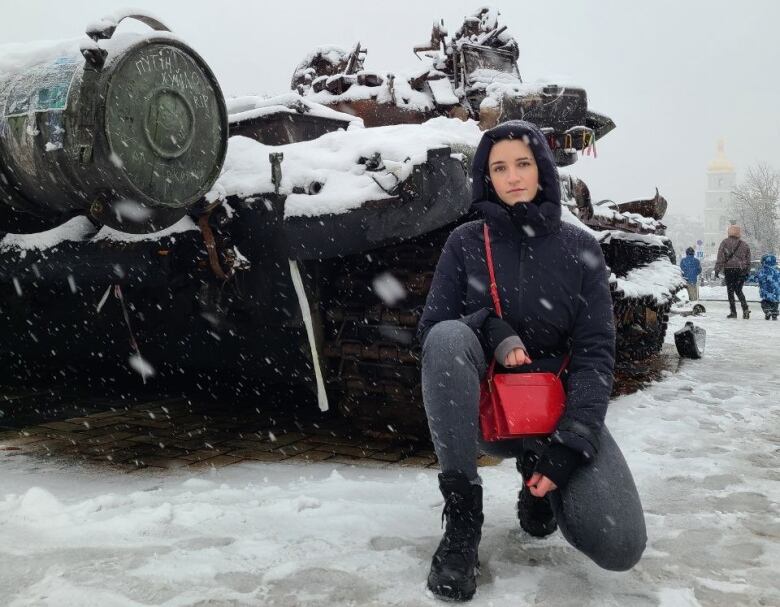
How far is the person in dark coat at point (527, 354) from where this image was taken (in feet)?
6.92

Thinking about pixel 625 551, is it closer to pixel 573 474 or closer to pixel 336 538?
pixel 573 474

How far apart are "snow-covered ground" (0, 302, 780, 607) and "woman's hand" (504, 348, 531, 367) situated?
630 millimetres

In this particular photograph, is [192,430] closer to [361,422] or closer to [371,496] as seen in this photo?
A: [361,422]

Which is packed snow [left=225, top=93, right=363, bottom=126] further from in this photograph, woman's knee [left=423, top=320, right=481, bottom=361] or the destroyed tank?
woman's knee [left=423, top=320, right=481, bottom=361]

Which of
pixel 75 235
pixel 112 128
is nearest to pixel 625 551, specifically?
pixel 112 128

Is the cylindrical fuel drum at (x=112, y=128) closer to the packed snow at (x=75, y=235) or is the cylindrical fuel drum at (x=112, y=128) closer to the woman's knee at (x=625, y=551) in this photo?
the packed snow at (x=75, y=235)

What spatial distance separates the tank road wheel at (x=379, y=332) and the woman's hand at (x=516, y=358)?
1.34 m

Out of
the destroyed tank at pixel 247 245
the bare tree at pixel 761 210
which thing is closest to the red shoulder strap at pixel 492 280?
the destroyed tank at pixel 247 245

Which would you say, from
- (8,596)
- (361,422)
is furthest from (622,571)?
(361,422)

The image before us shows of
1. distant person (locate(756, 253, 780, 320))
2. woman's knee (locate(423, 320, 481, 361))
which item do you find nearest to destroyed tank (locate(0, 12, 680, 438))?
woman's knee (locate(423, 320, 481, 361))

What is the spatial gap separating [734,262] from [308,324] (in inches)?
446

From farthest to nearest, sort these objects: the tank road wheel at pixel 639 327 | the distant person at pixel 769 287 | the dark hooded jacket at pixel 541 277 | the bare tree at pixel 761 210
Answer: the bare tree at pixel 761 210 → the distant person at pixel 769 287 → the tank road wheel at pixel 639 327 → the dark hooded jacket at pixel 541 277

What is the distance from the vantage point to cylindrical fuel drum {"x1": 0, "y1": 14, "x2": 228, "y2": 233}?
2.92 meters

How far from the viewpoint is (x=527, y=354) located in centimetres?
235
